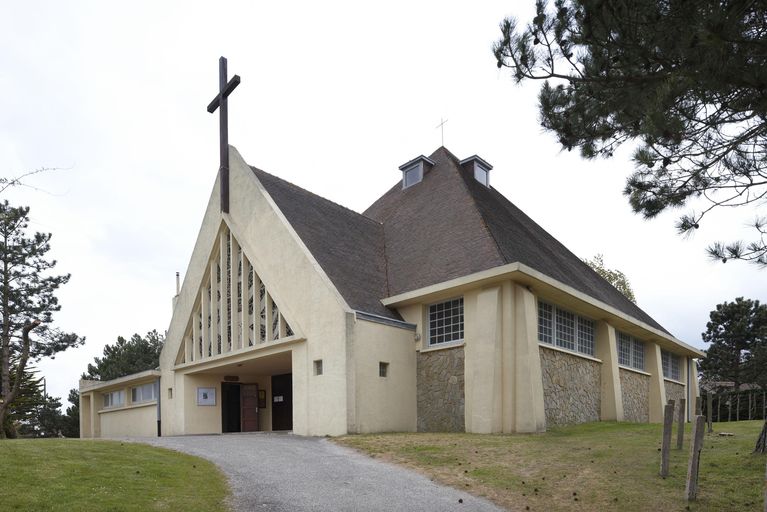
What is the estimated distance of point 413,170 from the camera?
26.4 metres

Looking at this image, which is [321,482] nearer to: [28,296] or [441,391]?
[441,391]

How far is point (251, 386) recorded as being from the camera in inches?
976

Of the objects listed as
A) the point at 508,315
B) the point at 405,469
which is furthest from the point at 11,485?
the point at 508,315

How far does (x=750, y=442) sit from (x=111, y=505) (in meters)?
11.4

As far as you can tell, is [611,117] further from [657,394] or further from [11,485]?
[657,394]

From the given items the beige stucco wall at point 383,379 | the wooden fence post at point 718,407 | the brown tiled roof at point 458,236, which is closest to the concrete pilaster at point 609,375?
the brown tiled roof at point 458,236

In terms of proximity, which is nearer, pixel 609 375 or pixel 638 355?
pixel 609 375

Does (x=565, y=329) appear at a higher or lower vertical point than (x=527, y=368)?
higher

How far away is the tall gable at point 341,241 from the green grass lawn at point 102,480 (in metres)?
7.58

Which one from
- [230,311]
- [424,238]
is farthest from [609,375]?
[230,311]

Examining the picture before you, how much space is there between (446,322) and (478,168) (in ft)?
35.0

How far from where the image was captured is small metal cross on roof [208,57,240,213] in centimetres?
2258

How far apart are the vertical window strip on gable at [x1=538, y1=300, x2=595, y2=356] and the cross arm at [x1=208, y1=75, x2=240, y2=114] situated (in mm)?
14083

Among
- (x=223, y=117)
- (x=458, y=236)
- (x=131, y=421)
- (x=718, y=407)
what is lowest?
(x=718, y=407)
